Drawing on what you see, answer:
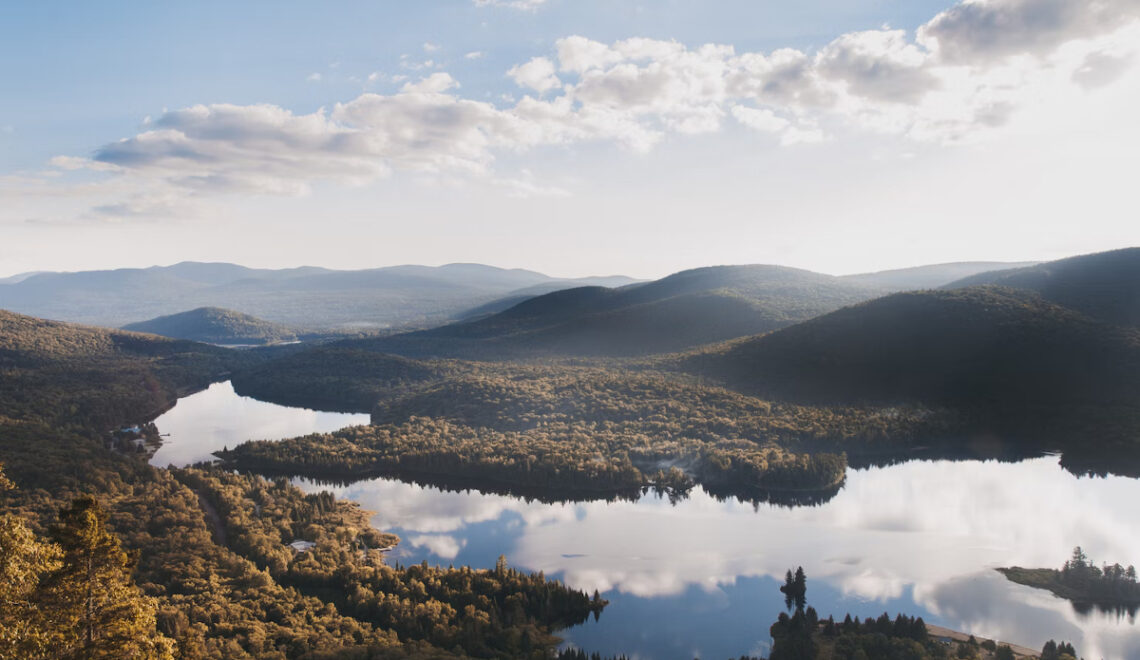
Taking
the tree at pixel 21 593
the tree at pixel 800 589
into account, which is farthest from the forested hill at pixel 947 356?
the tree at pixel 21 593

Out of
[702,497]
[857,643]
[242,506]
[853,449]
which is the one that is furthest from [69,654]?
[853,449]

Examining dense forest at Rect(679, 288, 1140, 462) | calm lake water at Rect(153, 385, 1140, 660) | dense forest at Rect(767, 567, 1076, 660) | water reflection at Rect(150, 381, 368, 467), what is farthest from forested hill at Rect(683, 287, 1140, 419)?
water reflection at Rect(150, 381, 368, 467)

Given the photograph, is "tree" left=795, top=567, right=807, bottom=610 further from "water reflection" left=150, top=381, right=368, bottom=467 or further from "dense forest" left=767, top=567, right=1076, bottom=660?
"water reflection" left=150, top=381, right=368, bottom=467

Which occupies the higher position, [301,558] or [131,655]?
[131,655]

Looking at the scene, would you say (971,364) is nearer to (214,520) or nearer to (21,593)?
(214,520)

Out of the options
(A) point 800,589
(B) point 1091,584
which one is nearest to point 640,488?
(A) point 800,589

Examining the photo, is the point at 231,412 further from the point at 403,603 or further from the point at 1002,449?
the point at 1002,449

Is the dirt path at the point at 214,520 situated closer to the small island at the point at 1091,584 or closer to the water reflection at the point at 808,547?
the water reflection at the point at 808,547
